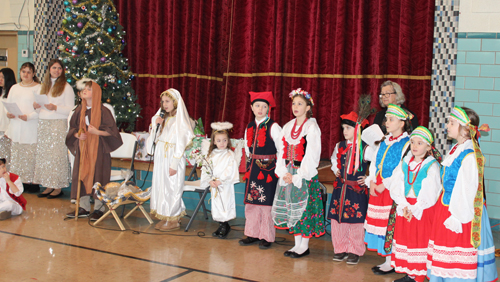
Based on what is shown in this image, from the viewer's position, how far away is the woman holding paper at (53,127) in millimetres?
6148

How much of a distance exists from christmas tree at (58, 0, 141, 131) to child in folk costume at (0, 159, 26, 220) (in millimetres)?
1999

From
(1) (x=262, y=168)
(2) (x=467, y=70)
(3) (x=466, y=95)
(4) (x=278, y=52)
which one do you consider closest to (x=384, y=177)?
(1) (x=262, y=168)

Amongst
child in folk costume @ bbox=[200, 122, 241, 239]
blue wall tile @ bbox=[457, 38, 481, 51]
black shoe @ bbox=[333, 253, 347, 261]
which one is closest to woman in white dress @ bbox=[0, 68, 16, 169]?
child in folk costume @ bbox=[200, 122, 241, 239]

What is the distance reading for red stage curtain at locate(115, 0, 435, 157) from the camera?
6.05 meters

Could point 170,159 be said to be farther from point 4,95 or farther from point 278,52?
point 4,95

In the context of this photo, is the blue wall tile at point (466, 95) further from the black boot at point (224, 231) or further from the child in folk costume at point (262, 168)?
the black boot at point (224, 231)

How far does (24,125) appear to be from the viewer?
21.1ft

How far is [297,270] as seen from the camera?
12.6ft

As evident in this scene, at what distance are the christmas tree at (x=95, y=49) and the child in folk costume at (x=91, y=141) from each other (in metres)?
1.68

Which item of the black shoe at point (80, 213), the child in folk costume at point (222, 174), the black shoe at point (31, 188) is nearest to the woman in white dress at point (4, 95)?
the black shoe at point (31, 188)

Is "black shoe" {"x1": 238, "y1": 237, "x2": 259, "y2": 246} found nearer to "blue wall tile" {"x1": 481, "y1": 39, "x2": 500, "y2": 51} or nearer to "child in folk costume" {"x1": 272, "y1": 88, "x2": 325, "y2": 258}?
"child in folk costume" {"x1": 272, "y1": 88, "x2": 325, "y2": 258}

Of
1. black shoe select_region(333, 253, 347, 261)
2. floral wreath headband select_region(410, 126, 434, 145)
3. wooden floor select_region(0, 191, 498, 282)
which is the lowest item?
wooden floor select_region(0, 191, 498, 282)

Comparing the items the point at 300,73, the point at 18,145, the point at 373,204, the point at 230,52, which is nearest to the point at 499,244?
the point at 373,204

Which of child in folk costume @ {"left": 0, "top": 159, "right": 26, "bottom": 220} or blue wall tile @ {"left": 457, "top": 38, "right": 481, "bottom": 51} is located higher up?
blue wall tile @ {"left": 457, "top": 38, "right": 481, "bottom": 51}
